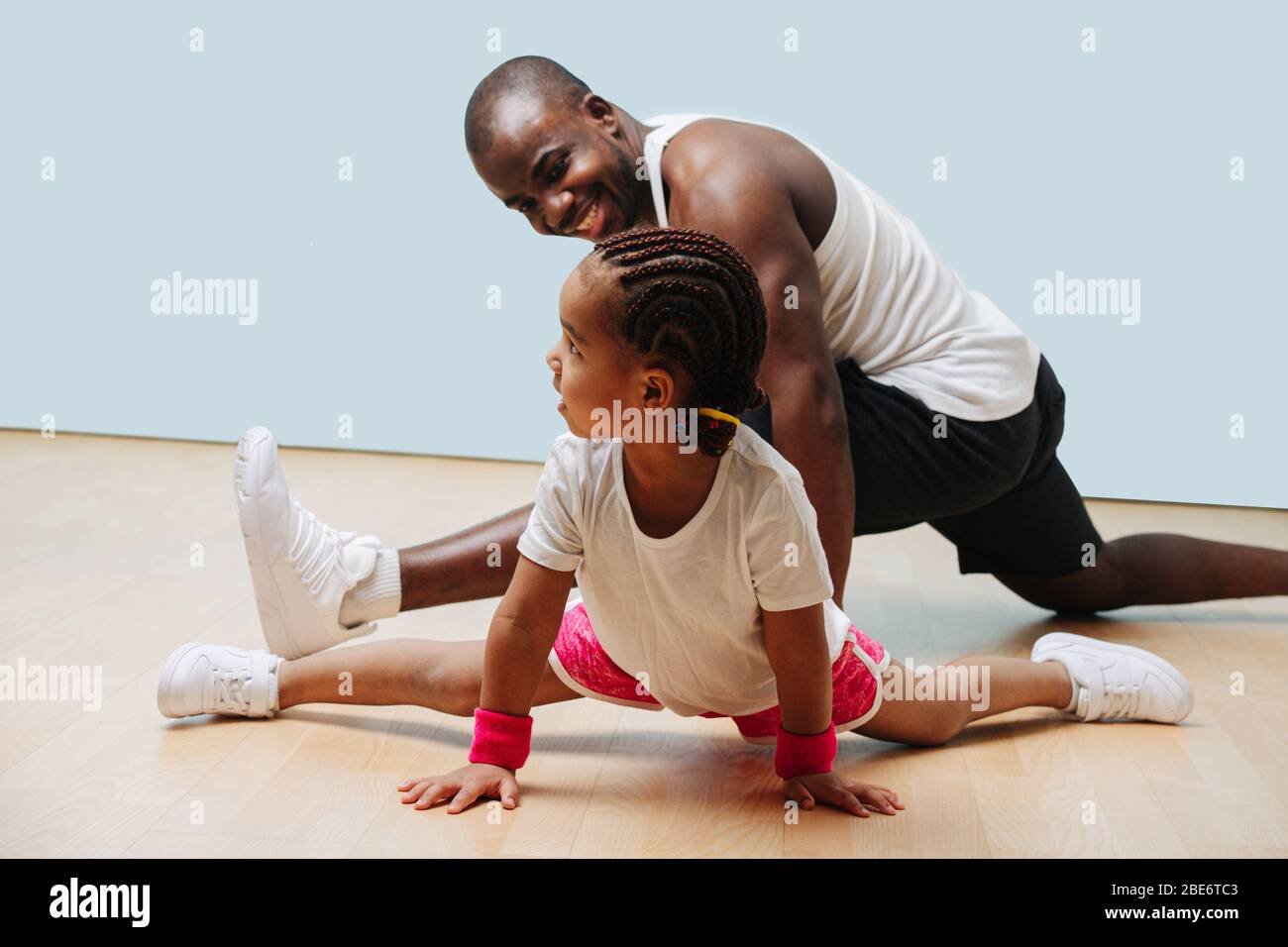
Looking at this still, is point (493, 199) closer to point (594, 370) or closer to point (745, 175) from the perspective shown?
point (745, 175)

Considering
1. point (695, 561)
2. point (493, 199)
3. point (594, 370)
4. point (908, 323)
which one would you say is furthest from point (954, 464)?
point (493, 199)

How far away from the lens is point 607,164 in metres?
1.88

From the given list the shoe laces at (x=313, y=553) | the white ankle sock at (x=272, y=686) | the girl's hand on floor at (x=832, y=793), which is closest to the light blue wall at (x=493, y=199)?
the shoe laces at (x=313, y=553)

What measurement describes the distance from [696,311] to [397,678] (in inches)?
25.7

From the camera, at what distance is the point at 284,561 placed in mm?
1767

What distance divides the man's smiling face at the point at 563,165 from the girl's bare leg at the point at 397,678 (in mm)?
612

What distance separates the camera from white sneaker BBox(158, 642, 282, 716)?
165cm

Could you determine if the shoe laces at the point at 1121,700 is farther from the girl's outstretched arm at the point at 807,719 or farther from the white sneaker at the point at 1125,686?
the girl's outstretched arm at the point at 807,719

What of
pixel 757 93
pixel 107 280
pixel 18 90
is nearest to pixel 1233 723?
pixel 757 93

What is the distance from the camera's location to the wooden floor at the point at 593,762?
1408 millimetres

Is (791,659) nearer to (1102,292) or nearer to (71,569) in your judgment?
(71,569)

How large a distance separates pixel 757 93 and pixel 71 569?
1733 mm

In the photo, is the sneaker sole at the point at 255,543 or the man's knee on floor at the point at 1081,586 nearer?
the sneaker sole at the point at 255,543

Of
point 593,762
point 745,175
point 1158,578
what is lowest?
point 593,762
